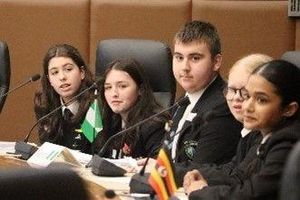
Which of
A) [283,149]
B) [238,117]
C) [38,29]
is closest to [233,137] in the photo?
[238,117]

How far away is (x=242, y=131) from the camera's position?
3.34 metres

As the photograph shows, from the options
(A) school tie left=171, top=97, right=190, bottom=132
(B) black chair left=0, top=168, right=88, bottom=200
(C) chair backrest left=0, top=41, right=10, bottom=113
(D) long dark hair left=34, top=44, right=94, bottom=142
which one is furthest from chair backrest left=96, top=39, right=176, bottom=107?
(B) black chair left=0, top=168, right=88, bottom=200

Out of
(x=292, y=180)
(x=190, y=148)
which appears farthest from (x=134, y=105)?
(x=292, y=180)

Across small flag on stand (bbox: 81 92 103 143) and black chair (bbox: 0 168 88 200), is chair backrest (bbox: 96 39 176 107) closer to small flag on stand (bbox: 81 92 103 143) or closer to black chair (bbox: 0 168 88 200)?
small flag on stand (bbox: 81 92 103 143)

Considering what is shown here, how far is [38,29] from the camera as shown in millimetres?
6164

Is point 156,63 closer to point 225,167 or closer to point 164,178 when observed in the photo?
point 225,167

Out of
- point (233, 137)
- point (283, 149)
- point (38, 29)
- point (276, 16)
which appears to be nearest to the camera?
point (283, 149)

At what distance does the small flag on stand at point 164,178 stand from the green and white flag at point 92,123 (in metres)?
1.49

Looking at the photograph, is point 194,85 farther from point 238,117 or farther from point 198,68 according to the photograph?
point 238,117

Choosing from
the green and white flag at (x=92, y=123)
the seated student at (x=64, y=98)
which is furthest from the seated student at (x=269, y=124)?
the seated student at (x=64, y=98)

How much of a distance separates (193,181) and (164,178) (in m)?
0.37

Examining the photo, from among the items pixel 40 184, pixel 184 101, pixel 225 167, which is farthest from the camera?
pixel 184 101

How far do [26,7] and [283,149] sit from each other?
378 cm

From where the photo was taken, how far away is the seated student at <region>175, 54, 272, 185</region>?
3.21 metres
